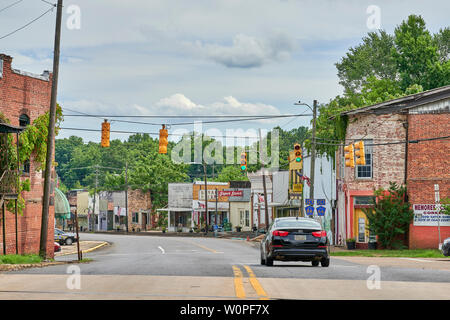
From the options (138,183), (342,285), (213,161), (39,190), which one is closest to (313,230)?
(342,285)

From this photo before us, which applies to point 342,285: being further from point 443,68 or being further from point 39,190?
point 443,68

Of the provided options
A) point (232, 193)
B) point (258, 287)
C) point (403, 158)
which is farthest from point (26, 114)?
point (232, 193)

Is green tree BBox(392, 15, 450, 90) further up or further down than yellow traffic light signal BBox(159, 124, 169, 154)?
further up

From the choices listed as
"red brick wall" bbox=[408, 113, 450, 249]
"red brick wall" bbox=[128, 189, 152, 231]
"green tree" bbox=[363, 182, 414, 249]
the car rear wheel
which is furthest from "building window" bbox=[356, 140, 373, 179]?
"red brick wall" bbox=[128, 189, 152, 231]

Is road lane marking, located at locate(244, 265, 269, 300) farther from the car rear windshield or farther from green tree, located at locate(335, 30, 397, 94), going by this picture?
green tree, located at locate(335, 30, 397, 94)

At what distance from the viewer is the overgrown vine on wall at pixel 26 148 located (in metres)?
29.8

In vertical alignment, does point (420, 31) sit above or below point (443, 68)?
above

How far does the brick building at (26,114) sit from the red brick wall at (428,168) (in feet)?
68.6

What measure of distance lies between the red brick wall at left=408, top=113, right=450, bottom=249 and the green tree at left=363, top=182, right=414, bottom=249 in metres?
0.58

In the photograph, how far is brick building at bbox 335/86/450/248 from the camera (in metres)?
40.9
